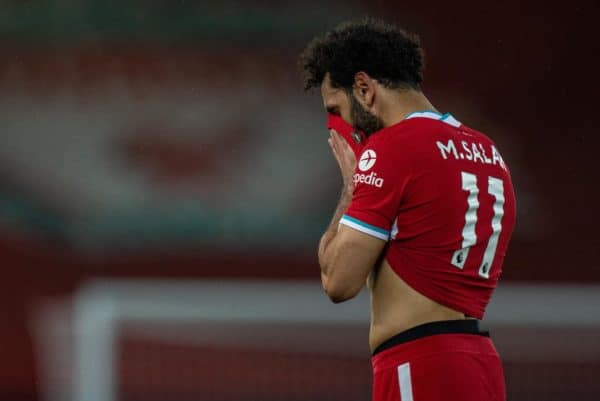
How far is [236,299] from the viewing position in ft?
13.7

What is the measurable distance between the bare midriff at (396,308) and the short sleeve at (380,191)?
93 mm

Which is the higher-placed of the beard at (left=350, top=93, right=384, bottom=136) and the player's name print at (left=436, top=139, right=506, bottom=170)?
the beard at (left=350, top=93, right=384, bottom=136)

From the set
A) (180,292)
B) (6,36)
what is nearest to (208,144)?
(180,292)

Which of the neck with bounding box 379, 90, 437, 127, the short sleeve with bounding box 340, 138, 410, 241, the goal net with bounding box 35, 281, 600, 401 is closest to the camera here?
the short sleeve with bounding box 340, 138, 410, 241

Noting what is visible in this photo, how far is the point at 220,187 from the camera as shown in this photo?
13.9ft

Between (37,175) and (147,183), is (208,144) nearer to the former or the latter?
(147,183)

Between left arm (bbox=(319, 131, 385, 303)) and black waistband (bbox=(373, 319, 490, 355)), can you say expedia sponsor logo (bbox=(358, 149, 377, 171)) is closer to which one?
left arm (bbox=(319, 131, 385, 303))

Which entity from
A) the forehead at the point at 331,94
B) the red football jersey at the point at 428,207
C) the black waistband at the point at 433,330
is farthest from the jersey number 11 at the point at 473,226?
the forehead at the point at 331,94

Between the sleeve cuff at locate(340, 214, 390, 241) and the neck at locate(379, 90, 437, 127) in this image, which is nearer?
the sleeve cuff at locate(340, 214, 390, 241)

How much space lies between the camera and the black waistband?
1984 millimetres

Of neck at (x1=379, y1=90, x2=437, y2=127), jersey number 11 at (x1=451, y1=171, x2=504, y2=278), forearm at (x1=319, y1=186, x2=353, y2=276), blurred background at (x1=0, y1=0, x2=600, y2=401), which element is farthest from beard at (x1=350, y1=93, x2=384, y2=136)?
blurred background at (x1=0, y1=0, x2=600, y2=401)

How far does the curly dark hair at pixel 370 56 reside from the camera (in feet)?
7.13

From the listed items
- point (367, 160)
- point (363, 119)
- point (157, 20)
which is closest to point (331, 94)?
point (363, 119)

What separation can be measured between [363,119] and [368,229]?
11.3 inches
